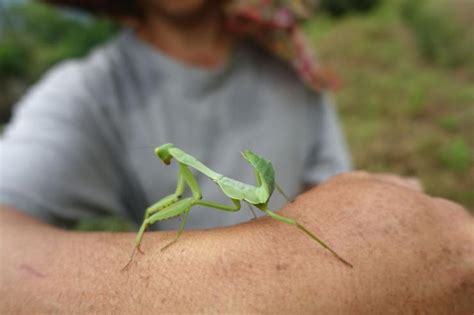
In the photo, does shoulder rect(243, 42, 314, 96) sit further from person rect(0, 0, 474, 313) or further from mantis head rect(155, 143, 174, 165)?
mantis head rect(155, 143, 174, 165)

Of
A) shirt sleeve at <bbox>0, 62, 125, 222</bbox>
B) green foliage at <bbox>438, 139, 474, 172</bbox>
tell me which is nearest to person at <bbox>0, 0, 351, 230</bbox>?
shirt sleeve at <bbox>0, 62, 125, 222</bbox>

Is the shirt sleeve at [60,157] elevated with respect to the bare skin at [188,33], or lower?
lower

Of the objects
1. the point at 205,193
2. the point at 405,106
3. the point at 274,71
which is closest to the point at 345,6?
the point at 405,106

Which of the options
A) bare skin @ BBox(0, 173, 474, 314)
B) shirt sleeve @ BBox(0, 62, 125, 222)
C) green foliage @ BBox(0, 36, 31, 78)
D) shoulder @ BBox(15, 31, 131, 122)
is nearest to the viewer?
bare skin @ BBox(0, 173, 474, 314)

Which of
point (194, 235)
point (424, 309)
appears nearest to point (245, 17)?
point (194, 235)

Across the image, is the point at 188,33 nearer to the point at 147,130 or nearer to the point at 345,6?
the point at 147,130

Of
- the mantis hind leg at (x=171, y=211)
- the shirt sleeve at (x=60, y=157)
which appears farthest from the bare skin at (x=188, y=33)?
the mantis hind leg at (x=171, y=211)

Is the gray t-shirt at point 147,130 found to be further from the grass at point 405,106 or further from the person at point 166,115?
the grass at point 405,106
